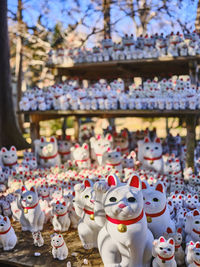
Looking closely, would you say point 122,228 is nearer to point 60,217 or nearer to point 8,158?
point 60,217

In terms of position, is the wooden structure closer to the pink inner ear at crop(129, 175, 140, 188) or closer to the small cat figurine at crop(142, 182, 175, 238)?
the small cat figurine at crop(142, 182, 175, 238)

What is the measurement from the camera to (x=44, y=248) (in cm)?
293

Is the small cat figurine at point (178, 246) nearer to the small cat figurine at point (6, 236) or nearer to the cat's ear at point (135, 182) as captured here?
the cat's ear at point (135, 182)

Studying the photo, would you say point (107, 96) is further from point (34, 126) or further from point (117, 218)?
point (117, 218)

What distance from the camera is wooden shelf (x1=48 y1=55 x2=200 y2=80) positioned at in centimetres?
522

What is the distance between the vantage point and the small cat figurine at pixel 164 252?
7.17 feet

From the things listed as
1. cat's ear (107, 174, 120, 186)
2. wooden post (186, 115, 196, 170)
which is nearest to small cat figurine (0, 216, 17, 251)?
cat's ear (107, 174, 120, 186)

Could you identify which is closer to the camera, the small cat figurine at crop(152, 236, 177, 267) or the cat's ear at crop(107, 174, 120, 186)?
the small cat figurine at crop(152, 236, 177, 267)

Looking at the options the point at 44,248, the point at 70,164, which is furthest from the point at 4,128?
the point at 44,248

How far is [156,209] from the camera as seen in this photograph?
99.8 inches

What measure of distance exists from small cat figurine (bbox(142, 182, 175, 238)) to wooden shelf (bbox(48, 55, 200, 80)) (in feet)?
10.5

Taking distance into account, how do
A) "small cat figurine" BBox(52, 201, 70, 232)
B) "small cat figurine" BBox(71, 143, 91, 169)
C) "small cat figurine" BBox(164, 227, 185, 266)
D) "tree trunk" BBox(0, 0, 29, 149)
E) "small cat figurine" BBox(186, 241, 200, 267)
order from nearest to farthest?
"small cat figurine" BBox(186, 241, 200, 267), "small cat figurine" BBox(164, 227, 185, 266), "small cat figurine" BBox(52, 201, 70, 232), "small cat figurine" BBox(71, 143, 91, 169), "tree trunk" BBox(0, 0, 29, 149)

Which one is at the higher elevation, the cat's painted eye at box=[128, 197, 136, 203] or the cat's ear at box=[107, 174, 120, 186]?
the cat's ear at box=[107, 174, 120, 186]

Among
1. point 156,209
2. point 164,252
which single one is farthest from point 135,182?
point 164,252
